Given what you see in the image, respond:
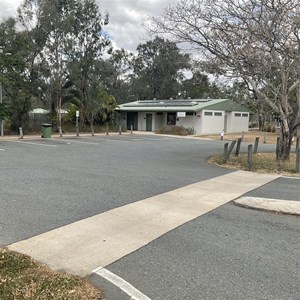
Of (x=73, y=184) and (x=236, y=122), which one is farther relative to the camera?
(x=236, y=122)

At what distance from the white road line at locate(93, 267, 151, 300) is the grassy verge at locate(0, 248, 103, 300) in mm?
249

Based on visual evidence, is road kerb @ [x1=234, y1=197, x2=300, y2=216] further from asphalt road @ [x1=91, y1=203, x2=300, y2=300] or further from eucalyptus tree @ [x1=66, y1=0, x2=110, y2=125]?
eucalyptus tree @ [x1=66, y1=0, x2=110, y2=125]

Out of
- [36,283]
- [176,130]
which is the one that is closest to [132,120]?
[176,130]

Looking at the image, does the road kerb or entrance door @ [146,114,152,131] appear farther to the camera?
entrance door @ [146,114,152,131]

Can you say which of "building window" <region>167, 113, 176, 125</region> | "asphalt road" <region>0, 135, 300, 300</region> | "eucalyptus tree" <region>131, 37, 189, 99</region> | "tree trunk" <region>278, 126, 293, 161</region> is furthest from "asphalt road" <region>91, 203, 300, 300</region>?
"eucalyptus tree" <region>131, 37, 189, 99</region>

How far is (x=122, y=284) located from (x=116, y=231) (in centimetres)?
165

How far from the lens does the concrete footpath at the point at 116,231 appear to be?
13.6 feet

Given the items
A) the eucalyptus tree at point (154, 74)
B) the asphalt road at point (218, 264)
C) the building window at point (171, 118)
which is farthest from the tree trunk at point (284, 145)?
the eucalyptus tree at point (154, 74)

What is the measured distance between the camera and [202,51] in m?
14.0

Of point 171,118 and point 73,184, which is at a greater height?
point 171,118

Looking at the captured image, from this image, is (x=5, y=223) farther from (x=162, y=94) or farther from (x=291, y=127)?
(x=162, y=94)

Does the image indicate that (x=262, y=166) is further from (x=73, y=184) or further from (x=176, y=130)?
(x=176, y=130)

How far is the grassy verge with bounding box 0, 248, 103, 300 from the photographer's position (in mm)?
3129

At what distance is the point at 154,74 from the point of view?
58.3 m
